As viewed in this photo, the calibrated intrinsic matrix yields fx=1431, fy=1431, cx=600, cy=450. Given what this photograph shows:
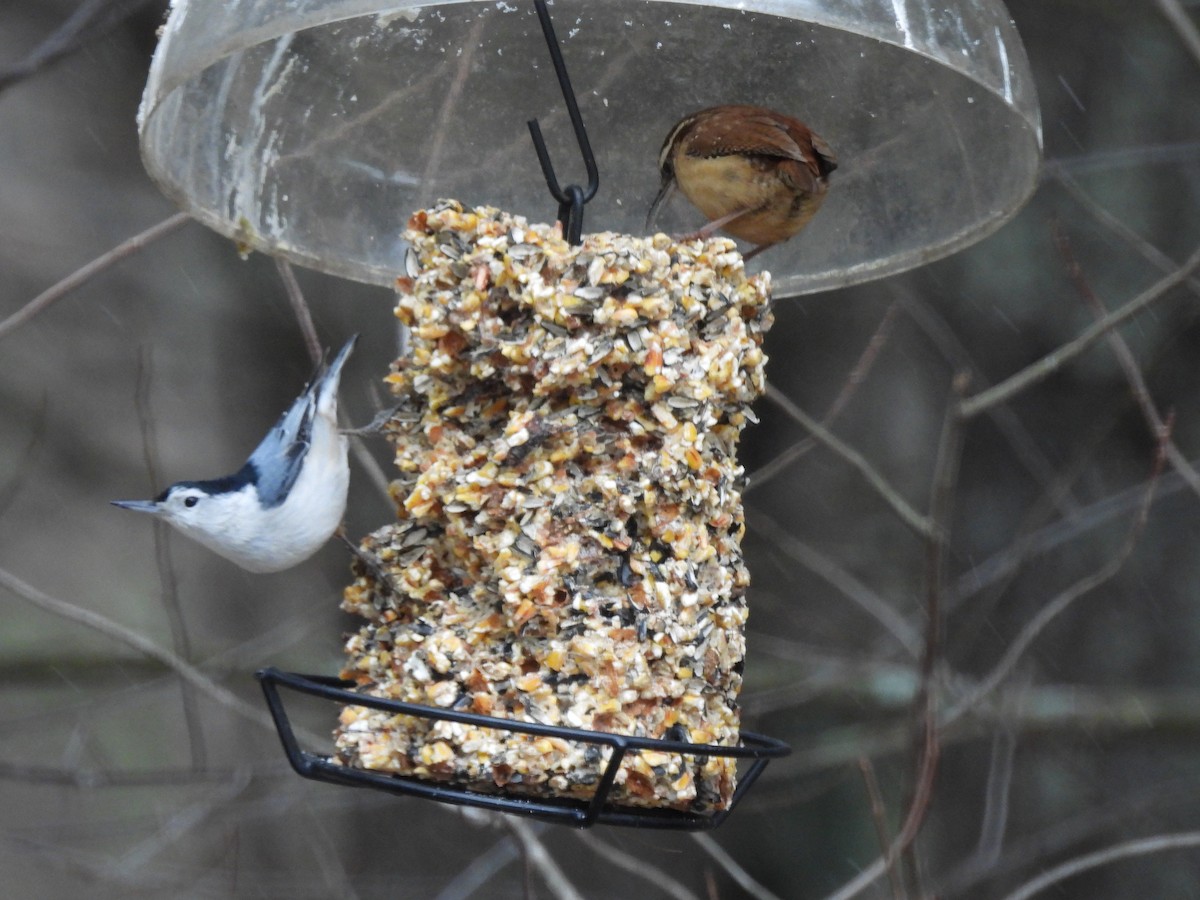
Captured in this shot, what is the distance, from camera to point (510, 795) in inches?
89.7

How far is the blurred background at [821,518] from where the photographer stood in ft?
16.3

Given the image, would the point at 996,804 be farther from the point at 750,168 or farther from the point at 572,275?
the point at 572,275

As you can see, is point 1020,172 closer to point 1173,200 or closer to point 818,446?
point 818,446

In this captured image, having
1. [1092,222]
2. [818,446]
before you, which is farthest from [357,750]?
[1092,222]

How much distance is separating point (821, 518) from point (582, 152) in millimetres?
2993

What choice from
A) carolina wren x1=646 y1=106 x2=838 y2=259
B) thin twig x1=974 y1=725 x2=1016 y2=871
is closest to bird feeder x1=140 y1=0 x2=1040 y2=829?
carolina wren x1=646 y1=106 x2=838 y2=259

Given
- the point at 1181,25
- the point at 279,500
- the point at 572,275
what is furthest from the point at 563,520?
the point at 1181,25

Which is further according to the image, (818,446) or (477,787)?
(818,446)

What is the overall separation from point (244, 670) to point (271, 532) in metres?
2.51

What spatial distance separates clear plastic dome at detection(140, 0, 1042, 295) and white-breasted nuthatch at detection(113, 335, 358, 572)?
0.34m

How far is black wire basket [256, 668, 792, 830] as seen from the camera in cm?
202

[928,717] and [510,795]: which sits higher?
[510,795]

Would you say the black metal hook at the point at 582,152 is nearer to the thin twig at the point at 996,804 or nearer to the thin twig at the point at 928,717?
the thin twig at the point at 928,717

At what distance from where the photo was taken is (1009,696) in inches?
178
